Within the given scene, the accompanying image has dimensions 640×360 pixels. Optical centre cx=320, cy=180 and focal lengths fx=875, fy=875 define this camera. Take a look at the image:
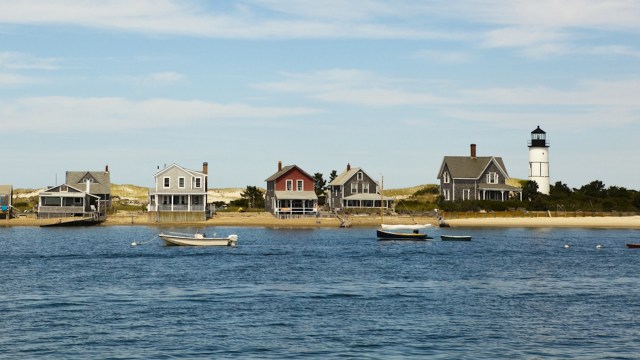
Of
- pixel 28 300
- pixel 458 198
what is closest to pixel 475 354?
pixel 28 300

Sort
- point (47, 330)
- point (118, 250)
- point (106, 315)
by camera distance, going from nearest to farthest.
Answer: point (47, 330), point (106, 315), point (118, 250)

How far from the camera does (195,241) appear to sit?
77.7 meters

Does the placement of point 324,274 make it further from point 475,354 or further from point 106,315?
point 475,354

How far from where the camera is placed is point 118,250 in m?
73.2

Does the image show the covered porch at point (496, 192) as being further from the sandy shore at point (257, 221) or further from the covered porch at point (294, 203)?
the covered porch at point (294, 203)

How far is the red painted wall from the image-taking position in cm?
11525

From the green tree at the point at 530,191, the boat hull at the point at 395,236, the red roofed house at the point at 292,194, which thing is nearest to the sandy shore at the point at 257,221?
the red roofed house at the point at 292,194

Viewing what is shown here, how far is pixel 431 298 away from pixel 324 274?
477 inches

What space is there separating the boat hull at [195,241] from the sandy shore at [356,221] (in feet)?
96.3

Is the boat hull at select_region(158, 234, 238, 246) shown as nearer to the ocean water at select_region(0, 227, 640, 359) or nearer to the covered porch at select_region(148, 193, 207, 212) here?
the ocean water at select_region(0, 227, 640, 359)

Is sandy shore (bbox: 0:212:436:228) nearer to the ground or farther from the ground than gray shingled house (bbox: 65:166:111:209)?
nearer to the ground

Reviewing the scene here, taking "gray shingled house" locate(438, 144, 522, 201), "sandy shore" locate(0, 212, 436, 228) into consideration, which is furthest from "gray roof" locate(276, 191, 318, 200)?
"gray shingled house" locate(438, 144, 522, 201)

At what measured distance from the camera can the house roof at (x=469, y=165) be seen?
393ft

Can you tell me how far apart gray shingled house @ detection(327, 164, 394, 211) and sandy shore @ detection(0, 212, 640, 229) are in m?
4.86
